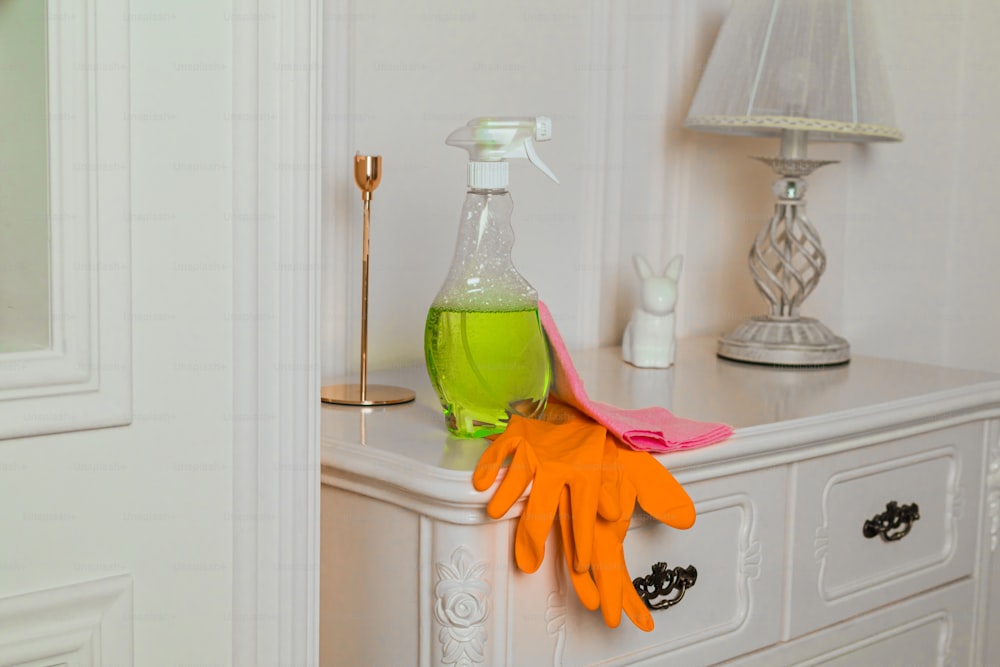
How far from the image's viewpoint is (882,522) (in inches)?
50.0

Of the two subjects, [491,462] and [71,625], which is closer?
[71,625]

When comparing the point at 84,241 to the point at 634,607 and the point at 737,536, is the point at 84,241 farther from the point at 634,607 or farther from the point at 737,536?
the point at 737,536

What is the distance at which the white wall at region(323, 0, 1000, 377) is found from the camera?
1.34 m

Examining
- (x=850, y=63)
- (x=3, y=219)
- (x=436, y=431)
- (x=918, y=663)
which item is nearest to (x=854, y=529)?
(x=918, y=663)

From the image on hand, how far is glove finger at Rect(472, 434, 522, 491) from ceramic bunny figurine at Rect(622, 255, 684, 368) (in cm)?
56

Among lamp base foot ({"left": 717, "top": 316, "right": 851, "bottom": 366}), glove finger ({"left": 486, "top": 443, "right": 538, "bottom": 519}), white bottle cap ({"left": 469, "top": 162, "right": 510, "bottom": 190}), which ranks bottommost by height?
glove finger ({"left": 486, "top": 443, "right": 538, "bottom": 519})

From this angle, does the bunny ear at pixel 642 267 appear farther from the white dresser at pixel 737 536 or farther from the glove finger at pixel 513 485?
the glove finger at pixel 513 485

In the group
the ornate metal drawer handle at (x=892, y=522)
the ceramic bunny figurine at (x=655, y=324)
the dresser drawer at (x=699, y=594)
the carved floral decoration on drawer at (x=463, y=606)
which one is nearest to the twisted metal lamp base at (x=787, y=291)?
the ceramic bunny figurine at (x=655, y=324)

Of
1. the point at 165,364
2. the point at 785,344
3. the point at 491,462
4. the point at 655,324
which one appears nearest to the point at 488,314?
the point at 491,462

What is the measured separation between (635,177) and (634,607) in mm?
891

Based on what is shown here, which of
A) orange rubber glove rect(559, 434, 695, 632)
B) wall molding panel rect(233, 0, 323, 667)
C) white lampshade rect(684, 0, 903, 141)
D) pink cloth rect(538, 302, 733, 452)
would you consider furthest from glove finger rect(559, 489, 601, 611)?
white lampshade rect(684, 0, 903, 141)

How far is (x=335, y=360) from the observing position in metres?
1.33

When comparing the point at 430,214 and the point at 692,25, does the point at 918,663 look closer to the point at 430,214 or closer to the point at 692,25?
the point at 430,214

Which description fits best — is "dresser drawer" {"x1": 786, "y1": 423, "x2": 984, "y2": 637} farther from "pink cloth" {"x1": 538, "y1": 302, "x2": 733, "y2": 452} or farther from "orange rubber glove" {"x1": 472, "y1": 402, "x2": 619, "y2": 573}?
"orange rubber glove" {"x1": 472, "y1": 402, "x2": 619, "y2": 573}
